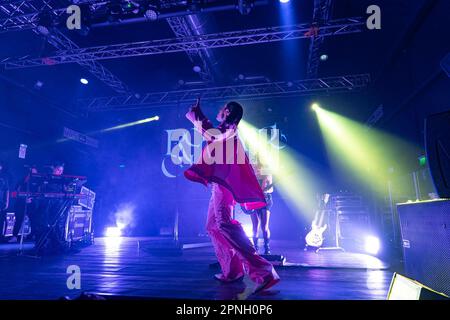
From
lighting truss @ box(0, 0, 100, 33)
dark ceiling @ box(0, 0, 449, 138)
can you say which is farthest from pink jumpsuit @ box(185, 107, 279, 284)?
lighting truss @ box(0, 0, 100, 33)

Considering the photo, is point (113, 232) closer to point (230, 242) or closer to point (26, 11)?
point (26, 11)

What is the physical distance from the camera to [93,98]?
358 inches

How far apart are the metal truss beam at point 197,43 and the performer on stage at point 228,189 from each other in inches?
152

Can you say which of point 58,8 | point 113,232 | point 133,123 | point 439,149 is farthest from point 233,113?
point 113,232

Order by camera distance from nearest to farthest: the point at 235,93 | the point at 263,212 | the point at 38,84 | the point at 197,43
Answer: the point at 263,212 < the point at 197,43 < the point at 38,84 < the point at 235,93

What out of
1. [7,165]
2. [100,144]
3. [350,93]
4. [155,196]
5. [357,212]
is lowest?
[357,212]

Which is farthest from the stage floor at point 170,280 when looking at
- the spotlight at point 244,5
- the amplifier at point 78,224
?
the spotlight at point 244,5

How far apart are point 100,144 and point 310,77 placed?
25.7 feet

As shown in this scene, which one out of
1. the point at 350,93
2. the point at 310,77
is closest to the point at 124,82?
the point at 310,77

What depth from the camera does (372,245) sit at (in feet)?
17.8

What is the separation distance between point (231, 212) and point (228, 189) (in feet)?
0.93

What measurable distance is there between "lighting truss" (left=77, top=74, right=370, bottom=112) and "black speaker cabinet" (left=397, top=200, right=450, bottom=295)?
6232 millimetres

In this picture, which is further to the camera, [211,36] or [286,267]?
[211,36]
